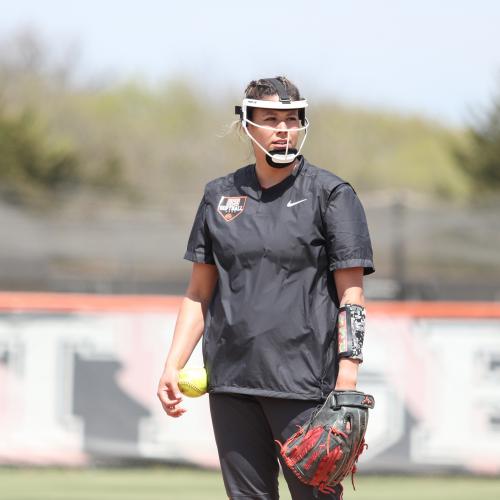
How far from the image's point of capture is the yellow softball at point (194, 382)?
447 centimetres

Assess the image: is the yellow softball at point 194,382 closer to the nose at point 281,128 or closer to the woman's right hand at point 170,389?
the woman's right hand at point 170,389

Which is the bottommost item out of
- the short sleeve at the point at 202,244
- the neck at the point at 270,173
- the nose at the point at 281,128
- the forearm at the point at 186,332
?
the forearm at the point at 186,332

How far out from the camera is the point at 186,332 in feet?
15.1

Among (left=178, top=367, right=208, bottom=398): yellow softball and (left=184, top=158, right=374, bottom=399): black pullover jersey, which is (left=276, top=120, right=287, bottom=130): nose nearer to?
(left=184, top=158, right=374, bottom=399): black pullover jersey

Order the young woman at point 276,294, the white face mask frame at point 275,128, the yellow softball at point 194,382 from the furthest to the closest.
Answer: the yellow softball at point 194,382, the white face mask frame at point 275,128, the young woman at point 276,294

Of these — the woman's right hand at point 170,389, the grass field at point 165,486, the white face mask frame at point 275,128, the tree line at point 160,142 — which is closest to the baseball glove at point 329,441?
the woman's right hand at point 170,389

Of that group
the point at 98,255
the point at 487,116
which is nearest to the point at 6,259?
the point at 98,255

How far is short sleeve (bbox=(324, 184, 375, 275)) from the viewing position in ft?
13.8

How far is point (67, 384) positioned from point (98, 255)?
7.46 m

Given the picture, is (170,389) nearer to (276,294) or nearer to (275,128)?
(276,294)

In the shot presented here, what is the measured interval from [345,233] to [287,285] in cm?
28

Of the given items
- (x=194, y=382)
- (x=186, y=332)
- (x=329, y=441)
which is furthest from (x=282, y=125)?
(x=329, y=441)

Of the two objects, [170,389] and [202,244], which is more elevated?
[202,244]

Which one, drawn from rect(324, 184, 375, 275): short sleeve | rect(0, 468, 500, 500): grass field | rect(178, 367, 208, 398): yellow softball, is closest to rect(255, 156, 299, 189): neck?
rect(324, 184, 375, 275): short sleeve
